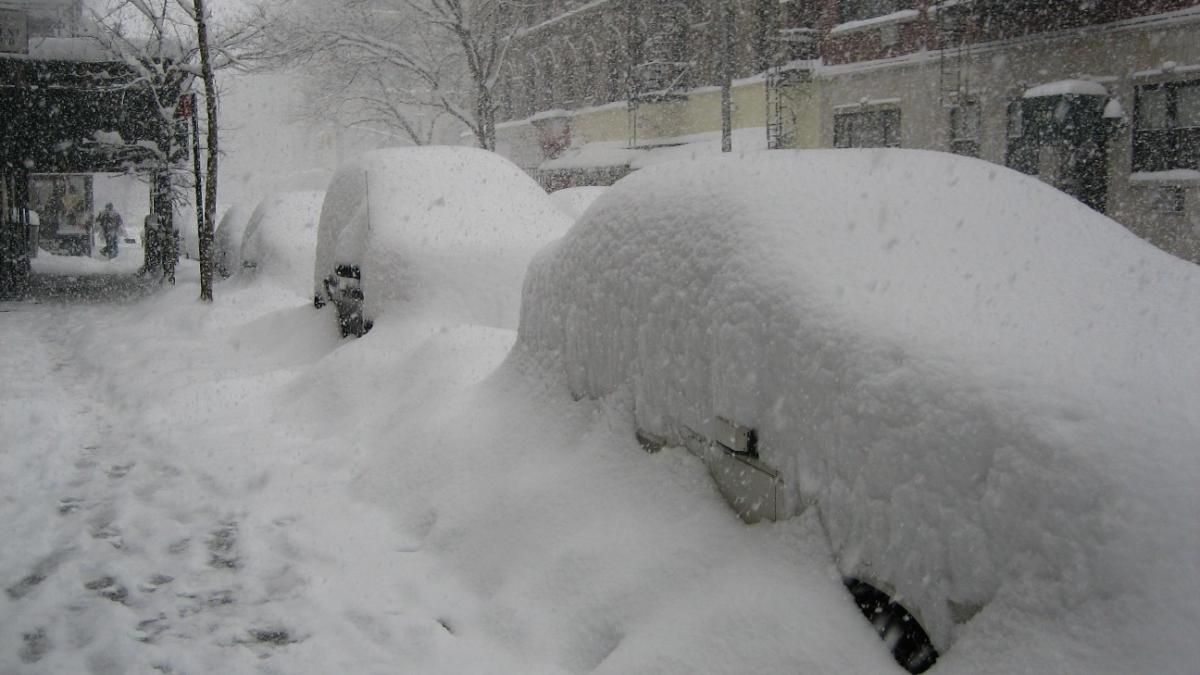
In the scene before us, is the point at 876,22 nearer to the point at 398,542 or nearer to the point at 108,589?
the point at 398,542

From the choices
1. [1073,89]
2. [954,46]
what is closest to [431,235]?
[1073,89]

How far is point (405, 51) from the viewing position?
25.7 metres

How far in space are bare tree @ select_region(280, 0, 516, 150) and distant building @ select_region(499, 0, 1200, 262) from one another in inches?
217

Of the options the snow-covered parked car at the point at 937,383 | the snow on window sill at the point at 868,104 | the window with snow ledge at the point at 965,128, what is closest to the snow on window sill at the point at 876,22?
the snow on window sill at the point at 868,104

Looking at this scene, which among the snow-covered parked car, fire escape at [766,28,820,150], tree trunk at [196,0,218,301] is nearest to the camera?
the snow-covered parked car

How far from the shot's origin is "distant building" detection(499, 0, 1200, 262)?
50.9ft

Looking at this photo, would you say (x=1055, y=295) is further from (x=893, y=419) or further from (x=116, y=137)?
(x=116, y=137)

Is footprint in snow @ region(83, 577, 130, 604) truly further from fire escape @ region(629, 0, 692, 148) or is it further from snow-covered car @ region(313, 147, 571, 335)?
fire escape @ region(629, 0, 692, 148)

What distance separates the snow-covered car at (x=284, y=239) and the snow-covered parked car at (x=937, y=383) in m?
10.7

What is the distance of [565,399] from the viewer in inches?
187

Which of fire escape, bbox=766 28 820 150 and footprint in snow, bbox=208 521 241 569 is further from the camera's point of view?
fire escape, bbox=766 28 820 150

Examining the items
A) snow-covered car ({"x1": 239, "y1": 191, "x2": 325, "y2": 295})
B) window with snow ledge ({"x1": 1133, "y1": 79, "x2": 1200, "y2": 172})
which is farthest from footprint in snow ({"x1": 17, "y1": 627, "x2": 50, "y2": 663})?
window with snow ledge ({"x1": 1133, "y1": 79, "x2": 1200, "y2": 172})

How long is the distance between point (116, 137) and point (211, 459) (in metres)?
13.3

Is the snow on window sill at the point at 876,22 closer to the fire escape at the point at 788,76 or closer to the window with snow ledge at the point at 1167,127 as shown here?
the fire escape at the point at 788,76
